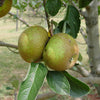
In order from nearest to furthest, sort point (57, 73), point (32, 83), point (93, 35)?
point (32, 83) → point (57, 73) → point (93, 35)

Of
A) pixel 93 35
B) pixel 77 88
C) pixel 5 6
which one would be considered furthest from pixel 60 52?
pixel 93 35

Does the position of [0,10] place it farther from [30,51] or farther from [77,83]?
[77,83]

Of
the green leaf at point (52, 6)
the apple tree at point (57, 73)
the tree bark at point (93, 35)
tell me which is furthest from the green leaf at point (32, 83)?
the tree bark at point (93, 35)

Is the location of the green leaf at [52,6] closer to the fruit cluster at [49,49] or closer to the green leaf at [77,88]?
the fruit cluster at [49,49]

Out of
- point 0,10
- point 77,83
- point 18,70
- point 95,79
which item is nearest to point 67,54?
point 77,83

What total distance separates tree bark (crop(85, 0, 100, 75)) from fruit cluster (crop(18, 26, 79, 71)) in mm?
794

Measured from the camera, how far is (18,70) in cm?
392

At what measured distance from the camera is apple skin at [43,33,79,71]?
552 mm

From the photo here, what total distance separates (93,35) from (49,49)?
1.04m

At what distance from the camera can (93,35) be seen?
1513 mm

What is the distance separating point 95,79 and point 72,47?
3.36ft

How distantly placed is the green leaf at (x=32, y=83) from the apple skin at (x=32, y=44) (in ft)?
0.13

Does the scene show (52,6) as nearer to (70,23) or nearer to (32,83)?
(70,23)

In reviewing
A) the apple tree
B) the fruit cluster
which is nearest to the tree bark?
the apple tree
